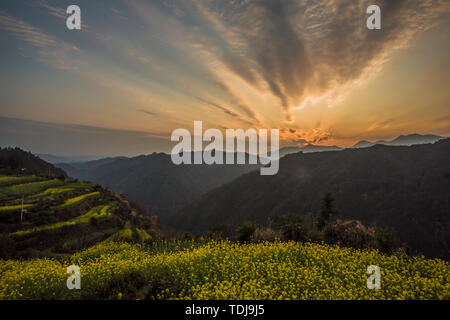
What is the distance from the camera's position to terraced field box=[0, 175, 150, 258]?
17.1m

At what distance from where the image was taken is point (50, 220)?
72.8ft

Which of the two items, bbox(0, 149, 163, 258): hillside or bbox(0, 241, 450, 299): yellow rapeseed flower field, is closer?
bbox(0, 241, 450, 299): yellow rapeseed flower field

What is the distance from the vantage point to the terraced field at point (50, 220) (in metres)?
17.1

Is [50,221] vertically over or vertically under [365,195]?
over

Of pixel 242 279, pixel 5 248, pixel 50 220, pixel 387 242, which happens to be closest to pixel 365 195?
pixel 387 242

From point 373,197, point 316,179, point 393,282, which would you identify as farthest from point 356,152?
point 393,282

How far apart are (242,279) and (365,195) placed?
153019 millimetres

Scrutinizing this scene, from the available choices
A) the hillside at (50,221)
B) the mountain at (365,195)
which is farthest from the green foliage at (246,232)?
the mountain at (365,195)

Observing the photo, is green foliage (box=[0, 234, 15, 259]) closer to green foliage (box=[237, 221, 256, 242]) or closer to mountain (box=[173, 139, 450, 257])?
green foliage (box=[237, 221, 256, 242])

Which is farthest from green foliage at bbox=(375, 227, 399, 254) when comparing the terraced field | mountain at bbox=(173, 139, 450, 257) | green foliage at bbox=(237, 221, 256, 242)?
mountain at bbox=(173, 139, 450, 257)

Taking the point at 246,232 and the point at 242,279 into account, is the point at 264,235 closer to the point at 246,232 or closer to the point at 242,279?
the point at 246,232

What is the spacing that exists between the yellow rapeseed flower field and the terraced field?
981cm
